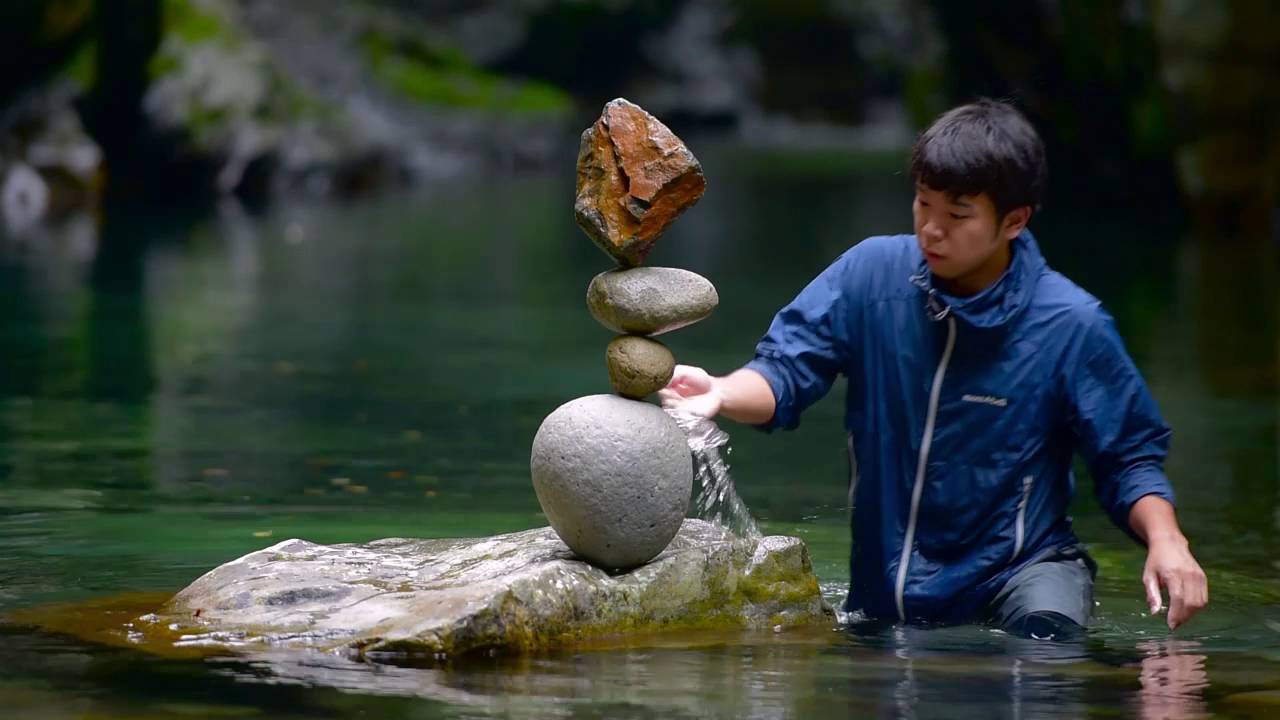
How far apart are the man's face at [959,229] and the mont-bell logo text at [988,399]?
1.16 ft

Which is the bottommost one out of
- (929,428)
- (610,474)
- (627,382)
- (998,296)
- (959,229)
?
(610,474)

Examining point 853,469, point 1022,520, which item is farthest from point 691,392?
point 1022,520

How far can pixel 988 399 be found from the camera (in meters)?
5.37

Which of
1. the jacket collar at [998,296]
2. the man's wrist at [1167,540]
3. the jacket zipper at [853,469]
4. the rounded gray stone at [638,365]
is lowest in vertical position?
the man's wrist at [1167,540]

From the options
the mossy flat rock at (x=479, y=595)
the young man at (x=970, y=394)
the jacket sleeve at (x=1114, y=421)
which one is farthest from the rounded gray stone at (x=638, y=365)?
the jacket sleeve at (x=1114, y=421)

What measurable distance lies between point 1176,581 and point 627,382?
162 cm

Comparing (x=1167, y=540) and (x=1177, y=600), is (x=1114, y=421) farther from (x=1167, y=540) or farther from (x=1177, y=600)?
(x=1177, y=600)

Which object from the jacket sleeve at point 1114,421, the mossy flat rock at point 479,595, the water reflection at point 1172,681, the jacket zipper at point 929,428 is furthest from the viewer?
the jacket zipper at point 929,428

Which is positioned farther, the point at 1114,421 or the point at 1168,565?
the point at 1114,421

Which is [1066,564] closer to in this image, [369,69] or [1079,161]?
[1079,161]

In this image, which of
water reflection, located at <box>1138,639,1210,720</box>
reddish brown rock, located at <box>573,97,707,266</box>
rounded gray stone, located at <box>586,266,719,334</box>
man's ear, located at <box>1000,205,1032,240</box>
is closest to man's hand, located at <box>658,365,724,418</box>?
rounded gray stone, located at <box>586,266,719,334</box>

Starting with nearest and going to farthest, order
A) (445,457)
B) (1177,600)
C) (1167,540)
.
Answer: (1177,600), (1167,540), (445,457)

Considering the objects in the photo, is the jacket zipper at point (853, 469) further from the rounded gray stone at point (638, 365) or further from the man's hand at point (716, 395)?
the rounded gray stone at point (638, 365)

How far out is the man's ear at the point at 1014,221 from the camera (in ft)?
17.2
